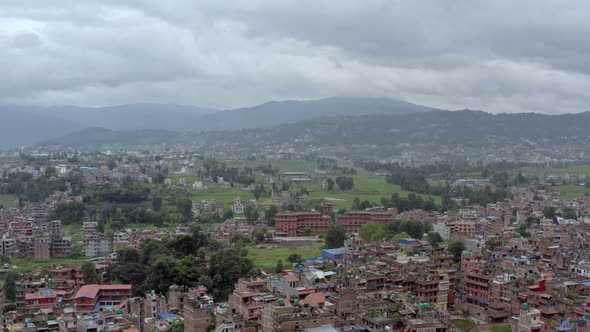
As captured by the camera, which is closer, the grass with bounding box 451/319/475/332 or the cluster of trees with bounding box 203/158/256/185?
the grass with bounding box 451/319/475/332

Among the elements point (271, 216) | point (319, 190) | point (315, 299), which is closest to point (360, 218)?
point (271, 216)

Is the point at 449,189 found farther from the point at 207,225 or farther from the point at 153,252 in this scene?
the point at 153,252

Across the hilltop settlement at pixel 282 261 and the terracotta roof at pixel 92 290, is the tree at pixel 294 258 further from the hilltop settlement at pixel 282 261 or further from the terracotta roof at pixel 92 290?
the terracotta roof at pixel 92 290

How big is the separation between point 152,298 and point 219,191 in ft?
167

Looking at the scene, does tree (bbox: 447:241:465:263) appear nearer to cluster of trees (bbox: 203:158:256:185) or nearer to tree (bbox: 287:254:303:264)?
tree (bbox: 287:254:303:264)

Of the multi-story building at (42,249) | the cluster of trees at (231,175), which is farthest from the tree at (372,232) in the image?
the cluster of trees at (231,175)

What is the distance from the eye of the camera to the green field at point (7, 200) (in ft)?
206

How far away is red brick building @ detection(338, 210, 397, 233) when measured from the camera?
50.8 meters

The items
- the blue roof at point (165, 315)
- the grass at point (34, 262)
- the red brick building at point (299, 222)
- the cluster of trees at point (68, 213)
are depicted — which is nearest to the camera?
the blue roof at point (165, 315)

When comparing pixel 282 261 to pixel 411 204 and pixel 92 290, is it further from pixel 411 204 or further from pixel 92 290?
pixel 411 204

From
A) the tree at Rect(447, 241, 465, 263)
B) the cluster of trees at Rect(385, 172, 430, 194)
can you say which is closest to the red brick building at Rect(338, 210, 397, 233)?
the tree at Rect(447, 241, 465, 263)

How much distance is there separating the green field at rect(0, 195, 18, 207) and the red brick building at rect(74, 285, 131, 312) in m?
39.0

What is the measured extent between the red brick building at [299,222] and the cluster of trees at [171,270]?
1675cm

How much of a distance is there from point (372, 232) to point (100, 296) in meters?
20.1
